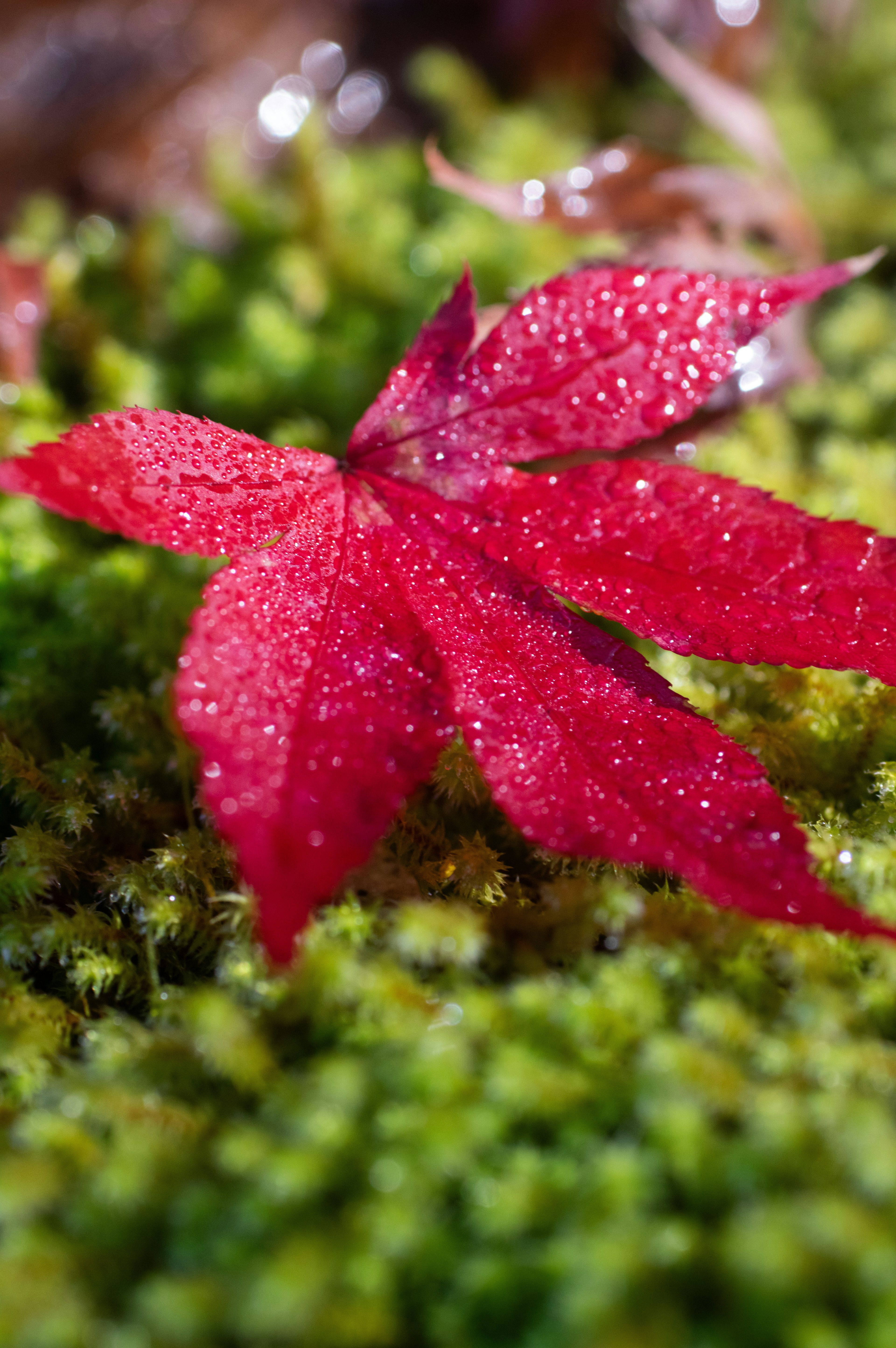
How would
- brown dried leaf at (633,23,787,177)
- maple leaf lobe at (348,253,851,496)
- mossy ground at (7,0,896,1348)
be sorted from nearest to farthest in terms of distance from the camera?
mossy ground at (7,0,896,1348) < maple leaf lobe at (348,253,851,496) < brown dried leaf at (633,23,787,177)

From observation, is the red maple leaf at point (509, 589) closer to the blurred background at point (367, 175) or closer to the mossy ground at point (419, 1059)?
the mossy ground at point (419, 1059)

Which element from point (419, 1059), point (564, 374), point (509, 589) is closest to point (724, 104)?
point (564, 374)

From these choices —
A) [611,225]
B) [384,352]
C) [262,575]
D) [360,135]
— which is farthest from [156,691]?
[360,135]

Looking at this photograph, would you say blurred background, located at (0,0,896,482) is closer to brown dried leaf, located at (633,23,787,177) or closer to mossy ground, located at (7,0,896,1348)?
brown dried leaf, located at (633,23,787,177)

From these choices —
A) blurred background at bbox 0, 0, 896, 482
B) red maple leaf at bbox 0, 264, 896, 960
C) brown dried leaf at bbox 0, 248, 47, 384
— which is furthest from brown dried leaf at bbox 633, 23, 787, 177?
brown dried leaf at bbox 0, 248, 47, 384

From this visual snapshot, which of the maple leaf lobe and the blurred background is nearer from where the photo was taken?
the maple leaf lobe

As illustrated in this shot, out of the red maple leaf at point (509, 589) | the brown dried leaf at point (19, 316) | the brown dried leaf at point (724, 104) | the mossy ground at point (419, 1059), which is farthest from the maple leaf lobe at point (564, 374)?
the brown dried leaf at point (19, 316)
